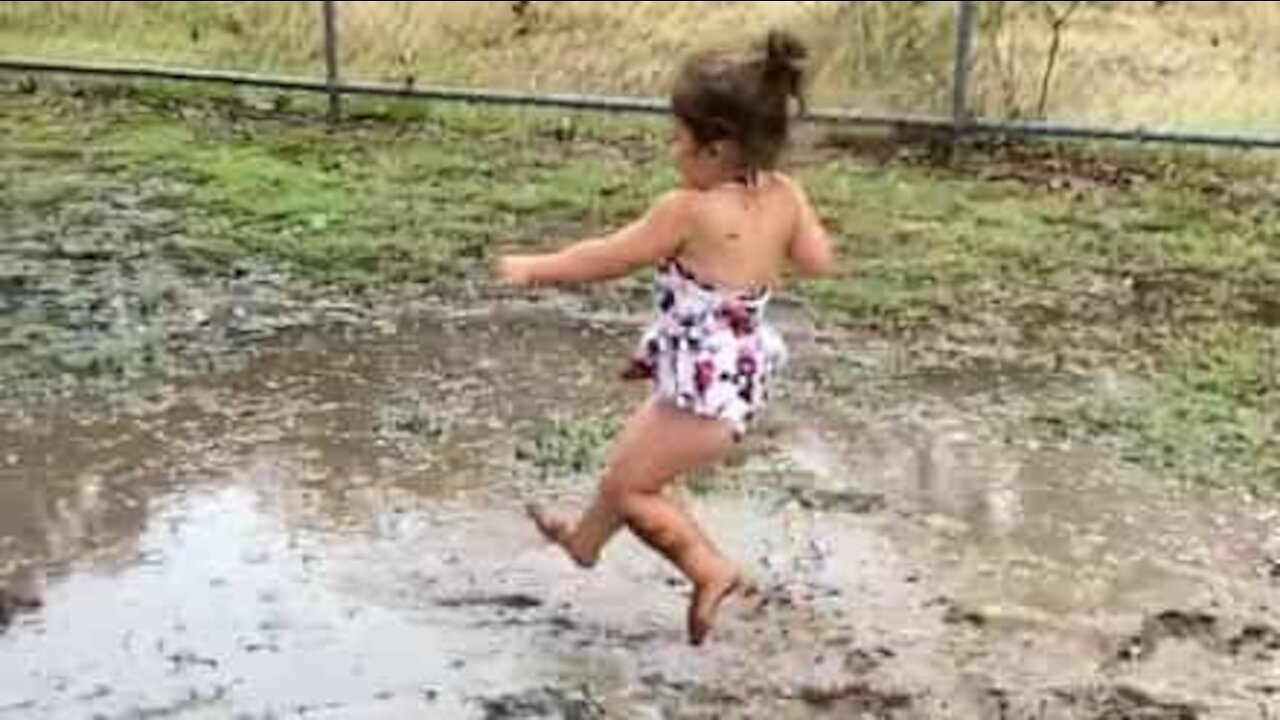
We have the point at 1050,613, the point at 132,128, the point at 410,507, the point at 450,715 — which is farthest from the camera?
the point at 132,128

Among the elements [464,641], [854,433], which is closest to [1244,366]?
[854,433]

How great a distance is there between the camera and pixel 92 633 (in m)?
4.35

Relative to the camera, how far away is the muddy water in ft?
13.6

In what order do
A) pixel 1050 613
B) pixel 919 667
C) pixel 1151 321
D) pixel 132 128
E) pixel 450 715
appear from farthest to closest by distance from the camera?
pixel 132 128
pixel 1151 321
pixel 1050 613
pixel 919 667
pixel 450 715

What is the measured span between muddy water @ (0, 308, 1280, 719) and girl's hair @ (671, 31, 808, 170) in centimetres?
100

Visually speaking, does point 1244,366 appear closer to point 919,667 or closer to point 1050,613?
point 1050,613

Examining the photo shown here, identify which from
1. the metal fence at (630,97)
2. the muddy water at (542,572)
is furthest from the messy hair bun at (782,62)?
the metal fence at (630,97)

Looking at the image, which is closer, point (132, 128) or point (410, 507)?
point (410, 507)

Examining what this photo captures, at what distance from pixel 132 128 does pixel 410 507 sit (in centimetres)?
462

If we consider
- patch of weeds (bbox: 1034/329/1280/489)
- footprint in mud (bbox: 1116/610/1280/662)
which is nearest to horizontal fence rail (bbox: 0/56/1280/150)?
patch of weeds (bbox: 1034/329/1280/489)

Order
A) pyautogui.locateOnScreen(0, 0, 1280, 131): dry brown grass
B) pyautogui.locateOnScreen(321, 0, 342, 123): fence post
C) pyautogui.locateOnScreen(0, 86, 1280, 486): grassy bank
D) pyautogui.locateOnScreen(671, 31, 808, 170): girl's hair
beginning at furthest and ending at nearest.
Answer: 1. pyautogui.locateOnScreen(0, 0, 1280, 131): dry brown grass
2. pyautogui.locateOnScreen(321, 0, 342, 123): fence post
3. pyautogui.locateOnScreen(0, 86, 1280, 486): grassy bank
4. pyautogui.locateOnScreen(671, 31, 808, 170): girl's hair

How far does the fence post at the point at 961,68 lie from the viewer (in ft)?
28.8

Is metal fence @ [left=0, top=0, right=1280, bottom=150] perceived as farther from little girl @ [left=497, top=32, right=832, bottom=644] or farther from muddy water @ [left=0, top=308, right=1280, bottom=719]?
little girl @ [left=497, top=32, right=832, bottom=644]

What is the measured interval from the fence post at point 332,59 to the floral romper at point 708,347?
18.0 ft
